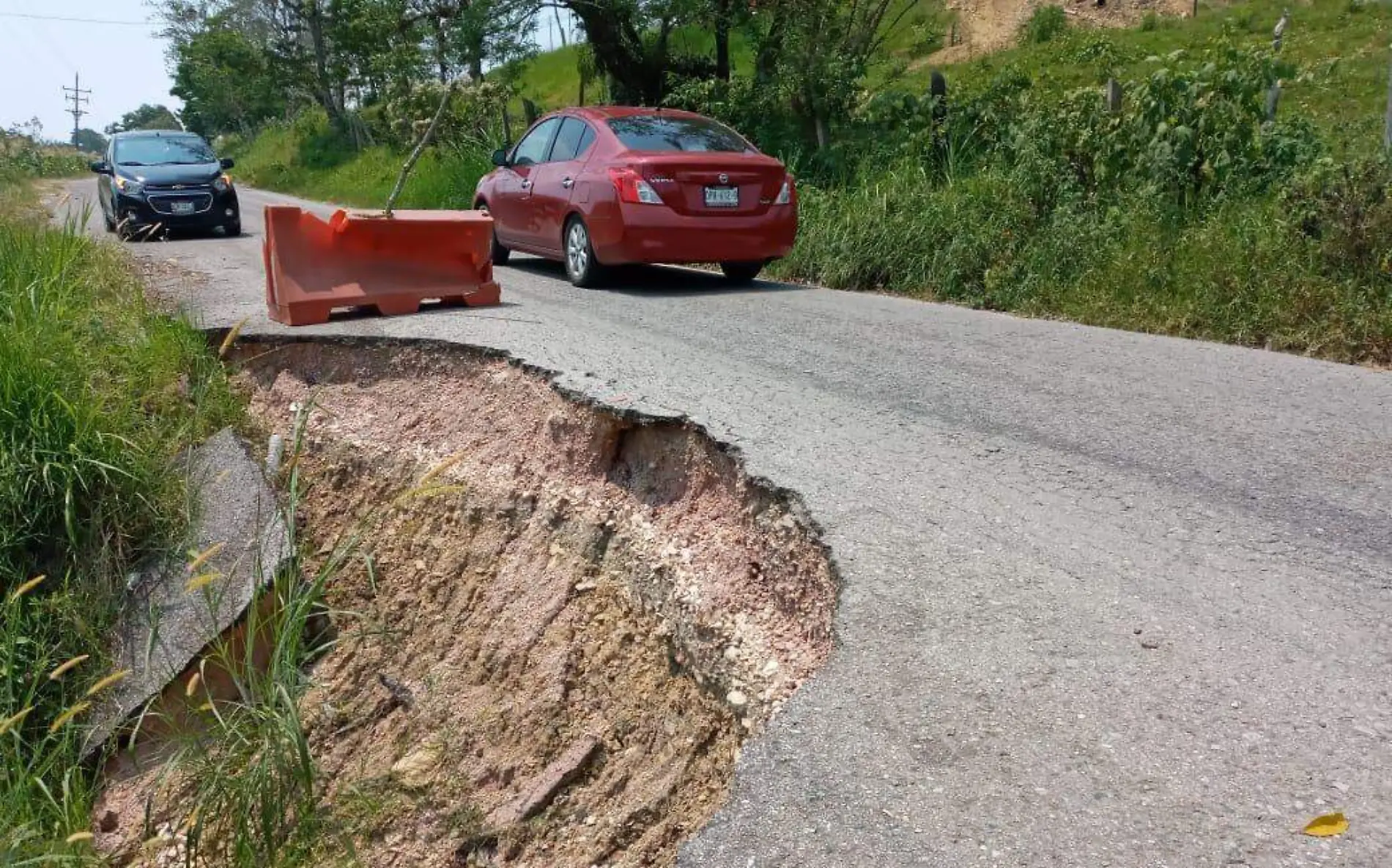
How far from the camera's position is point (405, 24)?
20.1 meters

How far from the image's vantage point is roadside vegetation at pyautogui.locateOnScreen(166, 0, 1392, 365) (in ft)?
23.3

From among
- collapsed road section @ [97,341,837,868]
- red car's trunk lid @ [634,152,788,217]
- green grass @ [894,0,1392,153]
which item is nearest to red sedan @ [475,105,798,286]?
red car's trunk lid @ [634,152,788,217]

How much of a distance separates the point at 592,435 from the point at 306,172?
31372mm

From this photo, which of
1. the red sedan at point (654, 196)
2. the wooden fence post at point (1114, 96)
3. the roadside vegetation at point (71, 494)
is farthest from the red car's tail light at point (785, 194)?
the roadside vegetation at point (71, 494)

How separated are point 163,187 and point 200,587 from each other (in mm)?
11932

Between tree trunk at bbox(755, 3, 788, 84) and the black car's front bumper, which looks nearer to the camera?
tree trunk at bbox(755, 3, 788, 84)

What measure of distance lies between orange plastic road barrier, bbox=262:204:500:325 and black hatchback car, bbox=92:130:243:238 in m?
7.74

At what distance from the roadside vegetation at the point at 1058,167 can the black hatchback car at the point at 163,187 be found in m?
3.37

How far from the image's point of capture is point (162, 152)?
1573 cm

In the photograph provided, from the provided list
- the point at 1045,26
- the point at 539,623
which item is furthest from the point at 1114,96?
the point at 1045,26

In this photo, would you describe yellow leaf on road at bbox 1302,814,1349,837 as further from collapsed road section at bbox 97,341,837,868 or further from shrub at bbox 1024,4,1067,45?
shrub at bbox 1024,4,1067,45

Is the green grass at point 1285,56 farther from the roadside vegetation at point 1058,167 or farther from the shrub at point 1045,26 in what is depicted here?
the shrub at point 1045,26

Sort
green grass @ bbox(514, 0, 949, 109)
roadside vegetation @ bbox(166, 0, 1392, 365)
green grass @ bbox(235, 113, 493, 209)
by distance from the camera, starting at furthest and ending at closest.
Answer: green grass @ bbox(235, 113, 493, 209) < green grass @ bbox(514, 0, 949, 109) < roadside vegetation @ bbox(166, 0, 1392, 365)

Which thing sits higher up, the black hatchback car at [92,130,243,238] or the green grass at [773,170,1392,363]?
the black hatchback car at [92,130,243,238]
